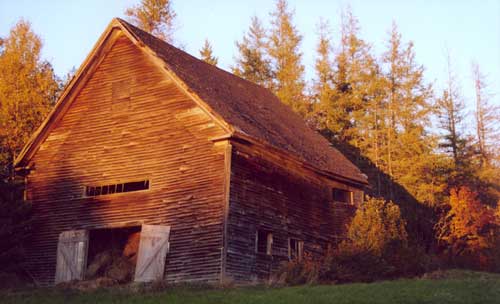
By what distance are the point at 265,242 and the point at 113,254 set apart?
5.59 meters

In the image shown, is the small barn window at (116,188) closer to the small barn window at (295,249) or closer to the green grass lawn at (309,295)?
the green grass lawn at (309,295)

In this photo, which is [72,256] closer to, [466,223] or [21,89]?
[21,89]

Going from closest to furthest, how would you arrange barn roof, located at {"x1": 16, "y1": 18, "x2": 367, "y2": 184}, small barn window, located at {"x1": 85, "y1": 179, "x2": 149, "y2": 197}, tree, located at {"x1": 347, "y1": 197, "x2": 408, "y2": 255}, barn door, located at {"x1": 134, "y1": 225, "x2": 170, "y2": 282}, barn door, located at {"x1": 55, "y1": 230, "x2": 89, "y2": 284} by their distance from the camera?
barn door, located at {"x1": 134, "y1": 225, "x2": 170, "y2": 282} < barn roof, located at {"x1": 16, "y1": 18, "x2": 367, "y2": 184} < barn door, located at {"x1": 55, "y1": 230, "x2": 89, "y2": 284} < small barn window, located at {"x1": 85, "y1": 179, "x2": 149, "y2": 197} < tree, located at {"x1": 347, "y1": 197, "x2": 408, "y2": 255}

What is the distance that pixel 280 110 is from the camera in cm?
3178

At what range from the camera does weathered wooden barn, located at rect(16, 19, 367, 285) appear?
73.8ft

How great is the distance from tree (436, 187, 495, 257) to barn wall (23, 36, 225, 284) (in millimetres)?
19167

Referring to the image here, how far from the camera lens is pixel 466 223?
3756 cm

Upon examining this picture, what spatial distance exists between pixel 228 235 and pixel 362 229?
7099mm

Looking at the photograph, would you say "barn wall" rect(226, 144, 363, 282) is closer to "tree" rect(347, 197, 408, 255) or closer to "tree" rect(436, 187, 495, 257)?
"tree" rect(347, 197, 408, 255)

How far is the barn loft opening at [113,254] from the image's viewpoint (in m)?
23.8

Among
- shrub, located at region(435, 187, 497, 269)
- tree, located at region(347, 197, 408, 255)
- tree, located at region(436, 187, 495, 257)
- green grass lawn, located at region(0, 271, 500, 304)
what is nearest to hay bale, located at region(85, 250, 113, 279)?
green grass lawn, located at region(0, 271, 500, 304)

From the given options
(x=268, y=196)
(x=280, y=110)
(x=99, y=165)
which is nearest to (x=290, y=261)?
(x=268, y=196)

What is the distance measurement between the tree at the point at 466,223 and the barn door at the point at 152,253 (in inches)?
780

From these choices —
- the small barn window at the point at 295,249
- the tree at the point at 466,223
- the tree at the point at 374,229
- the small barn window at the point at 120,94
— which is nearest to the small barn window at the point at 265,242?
the small barn window at the point at 295,249
